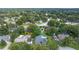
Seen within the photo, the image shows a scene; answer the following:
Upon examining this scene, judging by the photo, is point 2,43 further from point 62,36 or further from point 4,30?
point 62,36

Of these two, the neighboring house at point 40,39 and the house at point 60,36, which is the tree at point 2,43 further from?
the house at point 60,36

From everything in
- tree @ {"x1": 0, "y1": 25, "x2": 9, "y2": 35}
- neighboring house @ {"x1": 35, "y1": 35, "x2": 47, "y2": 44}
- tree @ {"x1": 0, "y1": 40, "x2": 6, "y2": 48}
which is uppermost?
tree @ {"x1": 0, "y1": 25, "x2": 9, "y2": 35}

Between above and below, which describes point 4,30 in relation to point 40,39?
above

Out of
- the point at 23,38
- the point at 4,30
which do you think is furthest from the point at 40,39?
the point at 4,30

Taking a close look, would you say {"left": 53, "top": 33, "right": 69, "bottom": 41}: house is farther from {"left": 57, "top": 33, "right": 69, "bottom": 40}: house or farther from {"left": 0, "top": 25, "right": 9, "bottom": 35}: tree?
{"left": 0, "top": 25, "right": 9, "bottom": 35}: tree

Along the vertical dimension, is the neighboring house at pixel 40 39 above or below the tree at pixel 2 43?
above

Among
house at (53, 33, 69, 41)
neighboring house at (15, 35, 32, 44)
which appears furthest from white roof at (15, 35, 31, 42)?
house at (53, 33, 69, 41)

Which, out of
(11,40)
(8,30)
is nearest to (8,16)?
(8,30)

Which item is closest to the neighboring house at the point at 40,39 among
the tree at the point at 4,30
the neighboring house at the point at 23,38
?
the neighboring house at the point at 23,38

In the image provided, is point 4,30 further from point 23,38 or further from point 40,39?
point 40,39
